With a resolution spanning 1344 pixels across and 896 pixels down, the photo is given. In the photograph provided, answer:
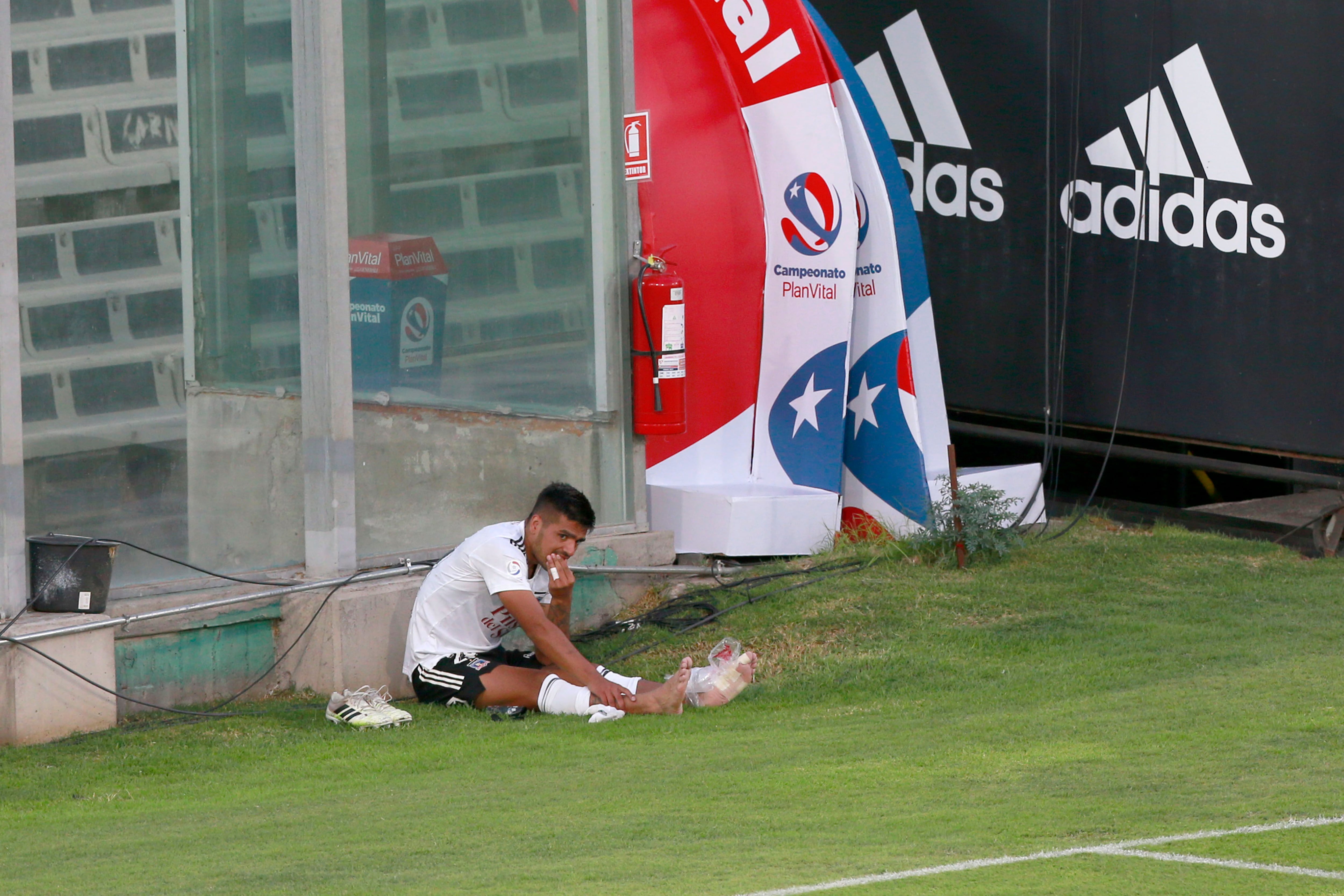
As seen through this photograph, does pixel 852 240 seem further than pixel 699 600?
Yes

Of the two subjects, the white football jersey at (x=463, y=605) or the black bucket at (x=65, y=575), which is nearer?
the black bucket at (x=65, y=575)

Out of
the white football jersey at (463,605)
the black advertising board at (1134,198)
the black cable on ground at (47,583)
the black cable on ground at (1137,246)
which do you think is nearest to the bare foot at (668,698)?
the white football jersey at (463,605)

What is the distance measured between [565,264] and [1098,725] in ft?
12.7

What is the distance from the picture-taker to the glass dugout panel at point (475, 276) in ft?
25.1

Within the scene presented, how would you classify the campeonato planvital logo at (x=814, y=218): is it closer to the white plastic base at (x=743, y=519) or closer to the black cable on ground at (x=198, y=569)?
the white plastic base at (x=743, y=519)

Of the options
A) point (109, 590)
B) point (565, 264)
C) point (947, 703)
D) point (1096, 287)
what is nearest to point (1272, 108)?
point (1096, 287)

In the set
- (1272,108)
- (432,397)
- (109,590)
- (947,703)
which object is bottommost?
(947,703)

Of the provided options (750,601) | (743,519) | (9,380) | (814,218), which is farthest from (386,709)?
(814,218)

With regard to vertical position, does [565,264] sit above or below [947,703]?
above

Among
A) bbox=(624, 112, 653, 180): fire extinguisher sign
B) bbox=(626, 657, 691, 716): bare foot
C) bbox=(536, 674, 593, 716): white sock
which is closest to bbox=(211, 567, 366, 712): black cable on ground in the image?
bbox=(536, 674, 593, 716): white sock

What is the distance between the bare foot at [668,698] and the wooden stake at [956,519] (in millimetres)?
2477

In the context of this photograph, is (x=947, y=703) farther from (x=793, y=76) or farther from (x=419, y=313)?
(x=793, y=76)

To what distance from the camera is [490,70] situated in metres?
8.12

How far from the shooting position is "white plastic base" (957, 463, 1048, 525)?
979 centimetres
